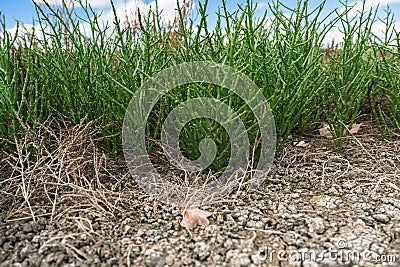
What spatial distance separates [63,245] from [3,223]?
15.5 inches

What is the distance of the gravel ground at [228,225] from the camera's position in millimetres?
1564

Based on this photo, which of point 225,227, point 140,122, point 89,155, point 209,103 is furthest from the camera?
point 89,155

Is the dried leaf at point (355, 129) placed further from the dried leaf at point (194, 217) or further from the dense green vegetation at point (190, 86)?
the dried leaf at point (194, 217)

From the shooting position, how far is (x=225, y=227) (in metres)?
1.74

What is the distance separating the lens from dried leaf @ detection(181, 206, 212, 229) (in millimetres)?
1774

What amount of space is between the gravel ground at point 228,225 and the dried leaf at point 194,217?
25mm

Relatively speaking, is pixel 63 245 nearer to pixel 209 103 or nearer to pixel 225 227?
pixel 225 227

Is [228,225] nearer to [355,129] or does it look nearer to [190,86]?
[190,86]

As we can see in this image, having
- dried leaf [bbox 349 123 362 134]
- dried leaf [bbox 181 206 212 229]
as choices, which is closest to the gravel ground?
dried leaf [bbox 181 206 212 229]

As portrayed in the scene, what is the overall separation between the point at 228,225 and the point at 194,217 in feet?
0.46

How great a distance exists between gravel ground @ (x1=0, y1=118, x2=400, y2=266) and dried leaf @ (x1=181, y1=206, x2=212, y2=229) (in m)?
0.02

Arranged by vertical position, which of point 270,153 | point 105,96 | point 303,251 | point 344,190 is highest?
point 105,96

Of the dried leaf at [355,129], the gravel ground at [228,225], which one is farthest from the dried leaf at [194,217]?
the dried leaf at [355,129]

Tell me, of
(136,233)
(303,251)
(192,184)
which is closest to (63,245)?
(136,233)
